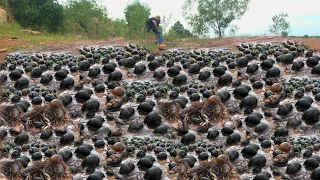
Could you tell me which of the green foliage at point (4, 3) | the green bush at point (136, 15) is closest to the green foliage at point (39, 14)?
the green foliage at point (4, 3)

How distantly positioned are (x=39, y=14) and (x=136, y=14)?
35.8ft

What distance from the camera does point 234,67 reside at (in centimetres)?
2609

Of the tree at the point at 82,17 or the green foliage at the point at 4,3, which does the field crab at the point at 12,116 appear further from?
the green foliage at the point at 4,3

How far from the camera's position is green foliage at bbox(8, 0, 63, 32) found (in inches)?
1667

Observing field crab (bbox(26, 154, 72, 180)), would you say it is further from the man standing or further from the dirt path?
the man standing

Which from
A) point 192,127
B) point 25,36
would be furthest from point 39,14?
point 192,127

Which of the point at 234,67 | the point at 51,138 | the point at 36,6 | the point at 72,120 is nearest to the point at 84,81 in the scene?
the point at 72,120

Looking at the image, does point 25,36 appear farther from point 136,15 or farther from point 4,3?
point 136,15

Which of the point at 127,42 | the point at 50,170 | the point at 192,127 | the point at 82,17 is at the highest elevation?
the point at 82,17

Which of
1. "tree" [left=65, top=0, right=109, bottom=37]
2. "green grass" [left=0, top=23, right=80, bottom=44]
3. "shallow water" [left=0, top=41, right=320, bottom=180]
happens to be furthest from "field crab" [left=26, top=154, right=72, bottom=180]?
"tree" [left=65, top=0, right=109, bottom=37]

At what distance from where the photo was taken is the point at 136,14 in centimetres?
5047

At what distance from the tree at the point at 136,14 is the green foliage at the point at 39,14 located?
6898 millimetres

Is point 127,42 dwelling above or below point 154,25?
below

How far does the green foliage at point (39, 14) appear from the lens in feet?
139
